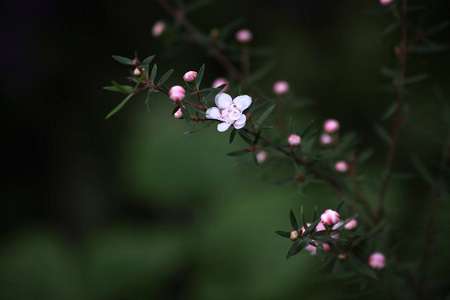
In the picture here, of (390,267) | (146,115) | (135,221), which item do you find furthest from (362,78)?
(390,267)

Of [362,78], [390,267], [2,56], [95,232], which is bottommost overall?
[390,267]

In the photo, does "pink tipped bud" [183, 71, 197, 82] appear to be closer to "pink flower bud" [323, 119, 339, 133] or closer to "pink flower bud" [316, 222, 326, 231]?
"pink flower bud" [316, 222, 326, 231]

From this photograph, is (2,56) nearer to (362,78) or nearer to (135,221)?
(135,221)

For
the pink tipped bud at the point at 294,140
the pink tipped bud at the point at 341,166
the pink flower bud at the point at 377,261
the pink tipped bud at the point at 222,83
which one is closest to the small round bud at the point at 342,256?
the pink flower bud at the point at 377,261

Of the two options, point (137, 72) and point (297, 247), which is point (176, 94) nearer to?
point (137, 72)

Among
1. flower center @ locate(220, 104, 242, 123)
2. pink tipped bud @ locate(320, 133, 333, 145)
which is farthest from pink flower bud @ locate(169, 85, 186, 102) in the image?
pink tipped bud @ locate(320, 133, 333, 145)

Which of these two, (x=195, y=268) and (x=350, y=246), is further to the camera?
(x=195, y=268)
